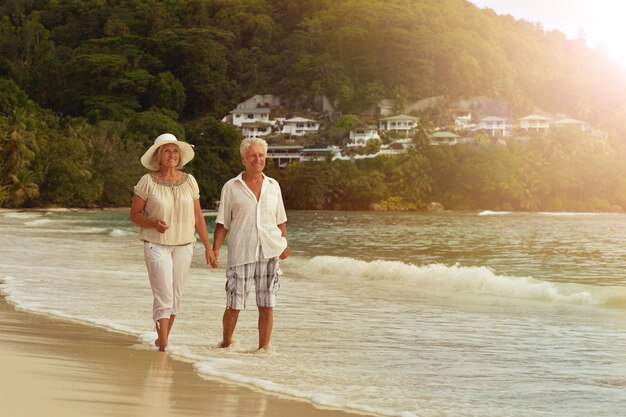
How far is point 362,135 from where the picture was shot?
115312mm

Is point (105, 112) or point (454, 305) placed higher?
point (105, 112)

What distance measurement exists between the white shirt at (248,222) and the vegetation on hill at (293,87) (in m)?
53.8

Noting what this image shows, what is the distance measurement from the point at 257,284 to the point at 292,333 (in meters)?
1.76

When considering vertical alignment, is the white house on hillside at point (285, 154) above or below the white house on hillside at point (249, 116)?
below

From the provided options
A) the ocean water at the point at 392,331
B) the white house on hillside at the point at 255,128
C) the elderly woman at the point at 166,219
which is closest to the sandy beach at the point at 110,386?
the ocean water at the point at 392,331

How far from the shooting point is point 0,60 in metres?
125

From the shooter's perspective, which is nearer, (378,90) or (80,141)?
(80,141)

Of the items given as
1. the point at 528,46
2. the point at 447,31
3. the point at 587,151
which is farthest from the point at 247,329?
the point at 528,46

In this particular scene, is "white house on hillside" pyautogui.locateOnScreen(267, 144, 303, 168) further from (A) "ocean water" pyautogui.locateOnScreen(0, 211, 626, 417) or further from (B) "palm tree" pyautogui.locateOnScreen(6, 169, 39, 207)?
(A) "ocean water" pyautogui.locateOnScreen(0, 211, 626, 417)

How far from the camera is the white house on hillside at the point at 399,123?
397 ft

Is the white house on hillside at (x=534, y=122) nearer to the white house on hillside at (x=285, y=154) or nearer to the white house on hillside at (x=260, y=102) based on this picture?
the white house on hillside at (x=260, y=102)

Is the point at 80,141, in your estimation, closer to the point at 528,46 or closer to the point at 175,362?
the point at 175,362

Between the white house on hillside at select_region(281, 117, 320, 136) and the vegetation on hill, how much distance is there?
23.9ft

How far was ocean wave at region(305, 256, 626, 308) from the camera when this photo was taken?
1201cm
